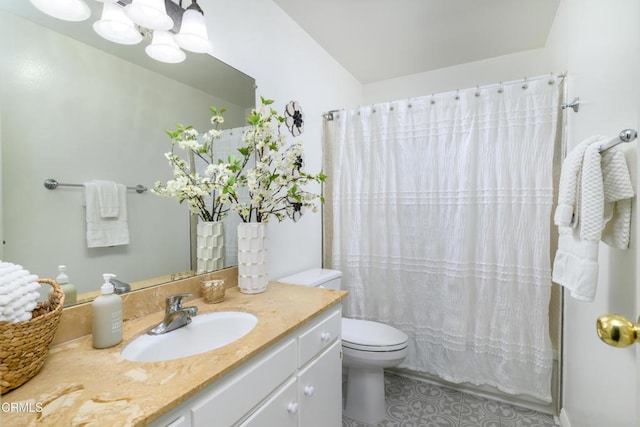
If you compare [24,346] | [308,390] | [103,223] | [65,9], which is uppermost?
[65,9]

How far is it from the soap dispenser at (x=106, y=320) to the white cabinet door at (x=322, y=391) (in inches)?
24.5

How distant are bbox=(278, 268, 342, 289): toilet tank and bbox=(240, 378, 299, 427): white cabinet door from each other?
31.1 inches

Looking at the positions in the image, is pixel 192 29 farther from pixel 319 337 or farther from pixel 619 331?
pixel 619 331

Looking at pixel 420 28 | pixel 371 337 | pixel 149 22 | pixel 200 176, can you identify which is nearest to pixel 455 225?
pixel 371 337

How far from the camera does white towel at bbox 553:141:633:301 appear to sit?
2.93ft

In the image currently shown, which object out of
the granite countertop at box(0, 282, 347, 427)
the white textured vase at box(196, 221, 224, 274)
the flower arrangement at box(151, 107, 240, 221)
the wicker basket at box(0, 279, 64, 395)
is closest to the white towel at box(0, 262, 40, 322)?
the wicker basket at box(0, 279, 64, 395)

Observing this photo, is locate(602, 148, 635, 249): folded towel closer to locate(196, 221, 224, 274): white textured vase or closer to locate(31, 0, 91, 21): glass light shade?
locate(196, 221, 224, 274): white textured vase

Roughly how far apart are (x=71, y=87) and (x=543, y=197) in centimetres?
218

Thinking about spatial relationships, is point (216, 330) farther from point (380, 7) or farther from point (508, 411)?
point (380, 7)

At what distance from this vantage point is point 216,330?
1.14 m

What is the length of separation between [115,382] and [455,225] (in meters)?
1.83

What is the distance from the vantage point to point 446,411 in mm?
1814

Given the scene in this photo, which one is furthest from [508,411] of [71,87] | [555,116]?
[71,87]

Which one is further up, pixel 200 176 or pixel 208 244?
pixel 200 176
